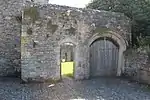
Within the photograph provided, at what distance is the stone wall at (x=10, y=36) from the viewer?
11508mm

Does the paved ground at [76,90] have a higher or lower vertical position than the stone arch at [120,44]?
lower

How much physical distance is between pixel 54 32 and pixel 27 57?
5.44ft

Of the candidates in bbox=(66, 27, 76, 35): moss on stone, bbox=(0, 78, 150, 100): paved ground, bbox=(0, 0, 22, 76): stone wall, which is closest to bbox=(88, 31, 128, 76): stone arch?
bbox=(0, 78, 150, 100): paved ground

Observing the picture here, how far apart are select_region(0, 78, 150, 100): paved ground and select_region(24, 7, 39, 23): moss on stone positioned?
115 inches

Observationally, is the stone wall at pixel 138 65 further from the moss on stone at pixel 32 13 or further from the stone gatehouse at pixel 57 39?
the moss on stone at pixel 32 13

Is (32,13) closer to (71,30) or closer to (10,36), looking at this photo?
(71,30)

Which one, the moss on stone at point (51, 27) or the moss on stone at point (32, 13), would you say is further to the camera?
the moss on stone at point (51, 27)

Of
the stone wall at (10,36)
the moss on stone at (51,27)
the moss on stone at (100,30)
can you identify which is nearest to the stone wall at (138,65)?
the moss on stone at (100,30)

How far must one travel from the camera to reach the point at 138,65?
10.7 metres

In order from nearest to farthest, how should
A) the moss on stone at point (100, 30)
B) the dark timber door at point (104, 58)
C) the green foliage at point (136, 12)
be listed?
the moss on stone at point (100, 30) < the dark timber door at point (104, 58) < the green foliage at point (136, 12)

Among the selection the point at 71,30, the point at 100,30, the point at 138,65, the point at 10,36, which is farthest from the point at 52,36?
the point at 138,65

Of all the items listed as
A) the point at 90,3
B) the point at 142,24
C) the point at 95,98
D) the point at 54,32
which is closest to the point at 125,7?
the point at 142,24

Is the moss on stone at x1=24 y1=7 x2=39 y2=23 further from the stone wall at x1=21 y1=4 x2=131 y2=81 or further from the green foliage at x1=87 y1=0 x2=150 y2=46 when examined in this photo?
the green foliage at x1=87 y1=0 x2=150 y2=46

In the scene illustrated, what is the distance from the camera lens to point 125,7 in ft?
43.4
